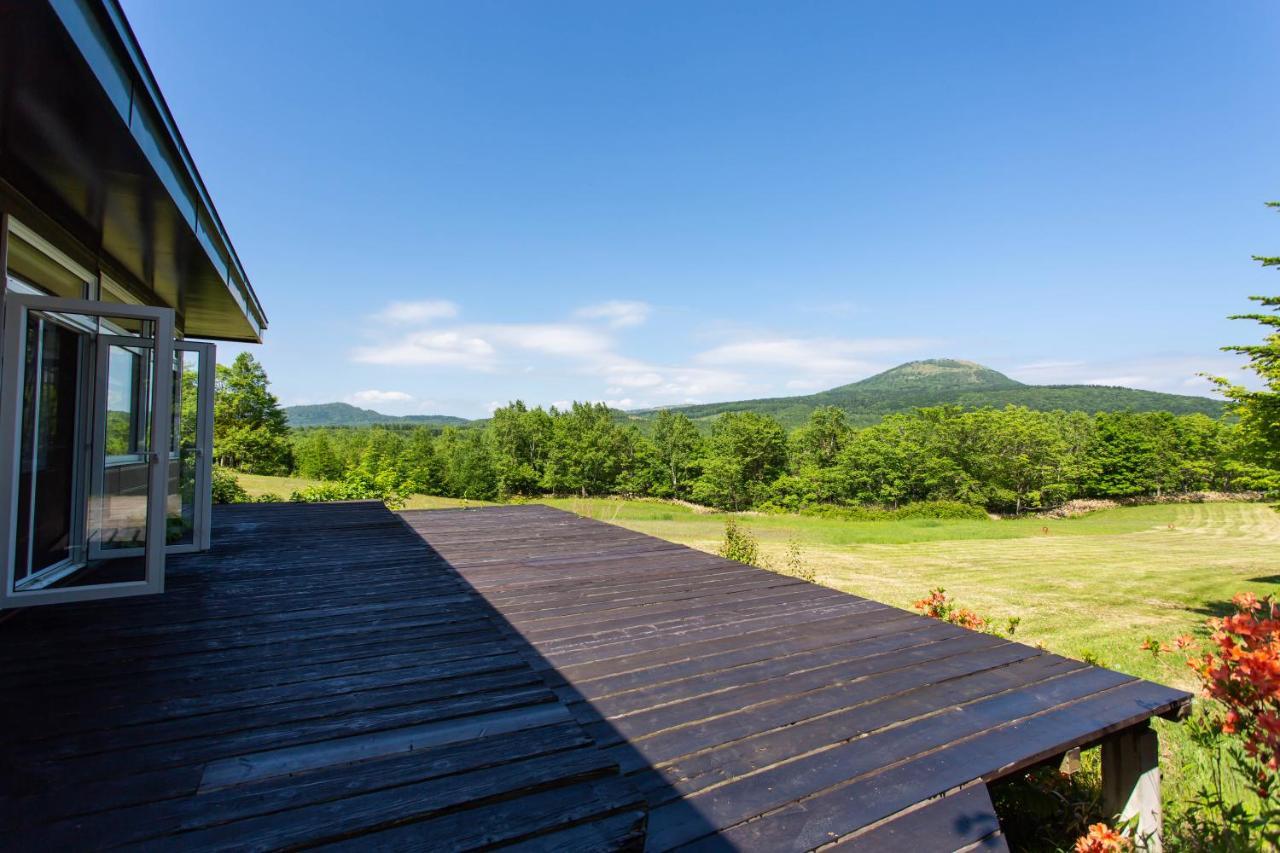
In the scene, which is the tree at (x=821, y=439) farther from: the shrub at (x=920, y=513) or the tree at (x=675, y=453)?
the tree at (x=675, y=453)

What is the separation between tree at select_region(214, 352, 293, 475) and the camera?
2189 cm

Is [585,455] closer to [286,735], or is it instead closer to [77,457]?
[77,457]

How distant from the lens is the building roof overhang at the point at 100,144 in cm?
159

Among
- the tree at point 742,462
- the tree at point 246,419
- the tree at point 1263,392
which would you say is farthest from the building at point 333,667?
the tree at point 742,462

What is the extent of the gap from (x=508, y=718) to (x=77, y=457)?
151 inches

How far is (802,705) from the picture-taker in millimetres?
2256

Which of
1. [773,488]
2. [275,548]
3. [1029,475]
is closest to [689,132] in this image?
[275,548]

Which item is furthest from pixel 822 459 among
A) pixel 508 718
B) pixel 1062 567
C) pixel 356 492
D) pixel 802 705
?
pixel 508 718

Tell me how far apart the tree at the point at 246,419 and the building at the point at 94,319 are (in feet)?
61.9

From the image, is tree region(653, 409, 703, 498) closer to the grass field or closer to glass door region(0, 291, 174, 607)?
the grass field

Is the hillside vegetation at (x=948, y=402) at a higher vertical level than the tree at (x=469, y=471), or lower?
higher

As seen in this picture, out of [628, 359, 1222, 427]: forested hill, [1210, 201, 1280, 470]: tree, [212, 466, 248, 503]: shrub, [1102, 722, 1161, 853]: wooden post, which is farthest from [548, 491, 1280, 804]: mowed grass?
[628, 359, 1222, 427]: forested hill

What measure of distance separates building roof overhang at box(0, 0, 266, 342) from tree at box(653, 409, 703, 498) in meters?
41.1

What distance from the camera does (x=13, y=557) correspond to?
2.79 metres
